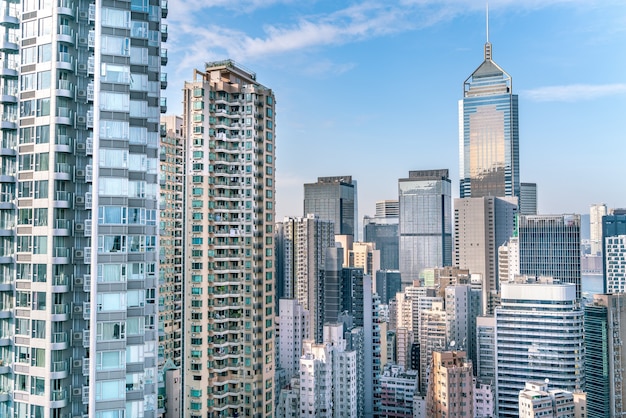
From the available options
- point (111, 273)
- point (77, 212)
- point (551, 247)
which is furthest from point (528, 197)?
point (111, 273)

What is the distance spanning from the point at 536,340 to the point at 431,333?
951cm

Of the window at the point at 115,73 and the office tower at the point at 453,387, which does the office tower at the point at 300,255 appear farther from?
the window at the point at 115,73

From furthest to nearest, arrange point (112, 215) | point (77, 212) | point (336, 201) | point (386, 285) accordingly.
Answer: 1. point (336, 201)
2. point (386, 285)
3. point (77, 212)
4. point (112, 215)

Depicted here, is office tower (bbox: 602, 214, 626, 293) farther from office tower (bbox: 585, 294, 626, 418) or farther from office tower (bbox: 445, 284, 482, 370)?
office tower (bbox: 585, 294, 626, 418)

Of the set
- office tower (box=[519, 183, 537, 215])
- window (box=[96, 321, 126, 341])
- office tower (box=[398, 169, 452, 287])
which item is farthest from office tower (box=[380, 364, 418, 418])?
office tower (box=[398, 169, 452, 287])

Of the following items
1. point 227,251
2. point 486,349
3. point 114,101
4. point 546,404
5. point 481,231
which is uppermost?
point 114,101

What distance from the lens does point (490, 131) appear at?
3868 inches

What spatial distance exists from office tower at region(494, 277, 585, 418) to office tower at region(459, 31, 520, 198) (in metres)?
59.4

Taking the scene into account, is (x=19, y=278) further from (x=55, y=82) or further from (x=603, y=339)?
(x=603, y=339)

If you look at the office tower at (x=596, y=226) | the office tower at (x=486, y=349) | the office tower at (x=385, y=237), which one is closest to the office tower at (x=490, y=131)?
the office tower at (x=385, y=237)

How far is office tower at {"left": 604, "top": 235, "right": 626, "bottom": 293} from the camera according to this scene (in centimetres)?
5459

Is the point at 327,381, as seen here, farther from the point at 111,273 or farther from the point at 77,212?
the point at 77,212

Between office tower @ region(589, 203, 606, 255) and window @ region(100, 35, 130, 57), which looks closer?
window @ region(100, 35, 130, 57)

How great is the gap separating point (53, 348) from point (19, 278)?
70.7 inches
